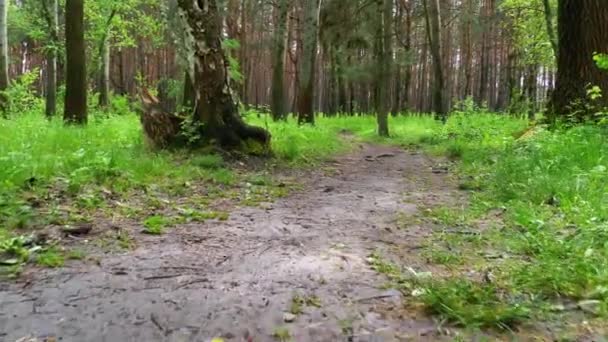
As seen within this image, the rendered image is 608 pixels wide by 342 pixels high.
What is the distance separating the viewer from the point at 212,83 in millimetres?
7668

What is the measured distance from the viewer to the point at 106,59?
68.7 feet

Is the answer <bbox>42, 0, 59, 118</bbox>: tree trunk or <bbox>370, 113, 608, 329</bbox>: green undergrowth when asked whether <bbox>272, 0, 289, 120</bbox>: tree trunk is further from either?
<bbox>370, 113, 608, 329</bbox>: green undergrowth

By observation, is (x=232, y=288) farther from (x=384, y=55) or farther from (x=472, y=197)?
(x=384, y=55)

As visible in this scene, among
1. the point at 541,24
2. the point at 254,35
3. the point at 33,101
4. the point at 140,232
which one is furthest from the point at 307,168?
the point at 254,35

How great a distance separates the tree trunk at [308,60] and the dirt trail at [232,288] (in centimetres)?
1069

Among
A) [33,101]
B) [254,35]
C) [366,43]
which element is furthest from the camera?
[254,35]

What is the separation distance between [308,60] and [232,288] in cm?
1262

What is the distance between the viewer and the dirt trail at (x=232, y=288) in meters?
2.32

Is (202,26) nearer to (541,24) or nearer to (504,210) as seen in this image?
(504,210)

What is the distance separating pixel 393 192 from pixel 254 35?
31197mm

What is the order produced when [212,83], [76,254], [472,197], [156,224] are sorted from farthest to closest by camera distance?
[212,83]
[472,197]
[156,224]
[76,254]

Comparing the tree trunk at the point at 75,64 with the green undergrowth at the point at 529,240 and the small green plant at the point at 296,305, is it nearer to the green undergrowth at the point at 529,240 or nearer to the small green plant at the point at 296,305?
the green undergrowth at the point at 529,240

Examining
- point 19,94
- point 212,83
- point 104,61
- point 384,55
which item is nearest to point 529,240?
point 212,83

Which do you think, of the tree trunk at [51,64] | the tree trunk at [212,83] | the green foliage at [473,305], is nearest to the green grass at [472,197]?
the green foliage at [473,305]
